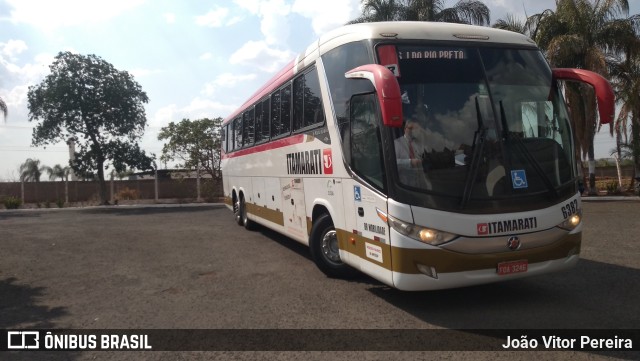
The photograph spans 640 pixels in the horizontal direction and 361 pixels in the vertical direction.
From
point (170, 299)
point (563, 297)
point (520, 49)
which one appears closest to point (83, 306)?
point (170, 299)

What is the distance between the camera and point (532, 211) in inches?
209

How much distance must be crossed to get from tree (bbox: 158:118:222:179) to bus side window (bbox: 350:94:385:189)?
77.7 feet

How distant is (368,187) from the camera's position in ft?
18.8

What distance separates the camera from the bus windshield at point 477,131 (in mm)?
5203

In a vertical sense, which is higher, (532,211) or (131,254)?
(532,211)

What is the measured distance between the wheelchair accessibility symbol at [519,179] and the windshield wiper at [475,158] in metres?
0.43

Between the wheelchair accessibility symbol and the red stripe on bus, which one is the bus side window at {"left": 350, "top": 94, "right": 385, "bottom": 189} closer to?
the wheelchair accessibility symbol

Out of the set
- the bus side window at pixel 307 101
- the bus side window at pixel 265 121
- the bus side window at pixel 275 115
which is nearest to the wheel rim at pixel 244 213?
the bus side window at pixel 265 121

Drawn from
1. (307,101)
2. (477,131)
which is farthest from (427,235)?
(307,101)

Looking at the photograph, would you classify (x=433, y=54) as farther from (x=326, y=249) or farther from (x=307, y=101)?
(x=326, y=249)

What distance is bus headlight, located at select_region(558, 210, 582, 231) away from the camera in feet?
18.1

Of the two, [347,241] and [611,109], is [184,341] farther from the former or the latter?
[611,109]

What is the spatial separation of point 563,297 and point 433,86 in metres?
3.05

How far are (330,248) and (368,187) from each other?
1.97m
